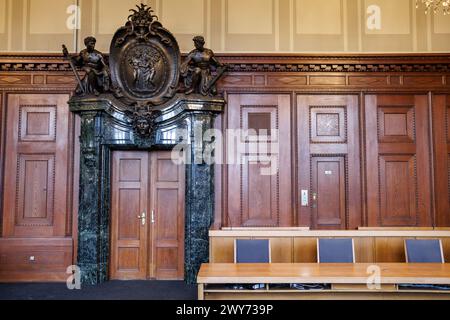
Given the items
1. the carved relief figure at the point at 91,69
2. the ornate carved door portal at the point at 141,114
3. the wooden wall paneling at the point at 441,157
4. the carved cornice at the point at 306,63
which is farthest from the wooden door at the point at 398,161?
the carved relief figure at the point at 91,69

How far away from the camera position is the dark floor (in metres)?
5.85

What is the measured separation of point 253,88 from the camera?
7051 millimetres

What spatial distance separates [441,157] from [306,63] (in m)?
2.76

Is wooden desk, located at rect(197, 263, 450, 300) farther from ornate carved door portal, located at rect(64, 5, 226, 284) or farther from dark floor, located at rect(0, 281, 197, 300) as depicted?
ornate carved door portal, located at rect(64, 5, 226, 284)

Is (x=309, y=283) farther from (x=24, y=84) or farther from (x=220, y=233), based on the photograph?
(x=24, y=84)

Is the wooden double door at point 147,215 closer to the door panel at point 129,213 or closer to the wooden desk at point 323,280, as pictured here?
the door panel at point 129,213

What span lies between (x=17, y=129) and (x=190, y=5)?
142 inches

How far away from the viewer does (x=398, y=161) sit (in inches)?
276

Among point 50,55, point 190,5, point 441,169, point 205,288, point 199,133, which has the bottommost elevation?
point 205,288

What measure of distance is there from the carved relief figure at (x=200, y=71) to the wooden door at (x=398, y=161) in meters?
2.65

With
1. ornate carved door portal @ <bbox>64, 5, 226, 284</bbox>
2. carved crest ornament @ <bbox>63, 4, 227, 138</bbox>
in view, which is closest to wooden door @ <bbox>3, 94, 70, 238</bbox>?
ornate carved door portal @ <bbox>64, 5, 226, 284</bbox>

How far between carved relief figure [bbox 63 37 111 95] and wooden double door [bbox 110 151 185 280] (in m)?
1.12

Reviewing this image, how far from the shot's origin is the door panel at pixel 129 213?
695 cm

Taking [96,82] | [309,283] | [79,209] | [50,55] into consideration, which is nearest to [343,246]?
[309,283]
